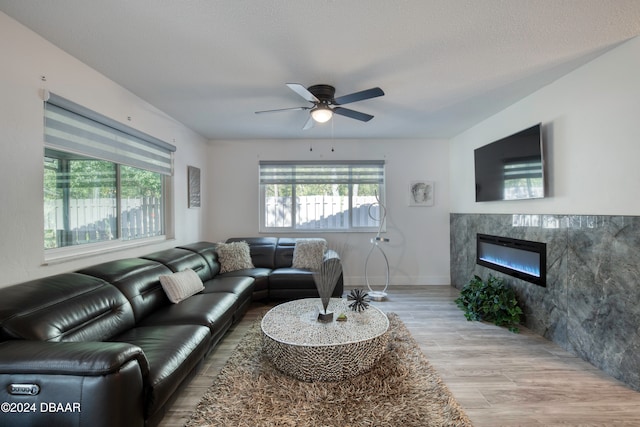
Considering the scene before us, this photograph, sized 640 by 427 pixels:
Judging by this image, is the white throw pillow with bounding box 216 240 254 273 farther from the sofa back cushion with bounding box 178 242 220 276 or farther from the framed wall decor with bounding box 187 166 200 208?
the framed wall decor with bounding box 187 166 200 208

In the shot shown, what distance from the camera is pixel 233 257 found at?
402cm

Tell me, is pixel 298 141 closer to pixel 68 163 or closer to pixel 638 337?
pixel 68 163

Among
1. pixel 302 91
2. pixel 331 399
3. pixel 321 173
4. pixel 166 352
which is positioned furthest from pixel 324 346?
pixel 321 173

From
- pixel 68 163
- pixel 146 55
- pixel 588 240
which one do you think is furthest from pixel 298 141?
pixel 588 240

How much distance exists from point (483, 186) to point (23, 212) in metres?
4.63

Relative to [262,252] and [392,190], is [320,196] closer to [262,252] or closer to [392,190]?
[392,190]

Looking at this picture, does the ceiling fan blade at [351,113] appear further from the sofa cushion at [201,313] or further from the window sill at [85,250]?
the window sill at [85,250]

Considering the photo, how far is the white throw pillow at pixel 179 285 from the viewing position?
2650 mm

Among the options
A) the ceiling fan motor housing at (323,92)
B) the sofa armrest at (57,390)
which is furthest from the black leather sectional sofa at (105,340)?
the ceiling fan motor housing at (323,92)

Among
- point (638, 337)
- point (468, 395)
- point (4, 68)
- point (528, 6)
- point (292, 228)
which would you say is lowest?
point (468, 395)

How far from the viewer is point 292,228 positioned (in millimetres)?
4977

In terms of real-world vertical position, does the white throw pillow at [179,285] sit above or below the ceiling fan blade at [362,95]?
below

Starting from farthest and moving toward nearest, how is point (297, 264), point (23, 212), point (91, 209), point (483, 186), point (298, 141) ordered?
point (298, 141) < point (297, 264) < point (483, 186) < point (91, 209) < point (23, 212)

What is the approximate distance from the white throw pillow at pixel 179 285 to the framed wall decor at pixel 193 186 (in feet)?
5.55
